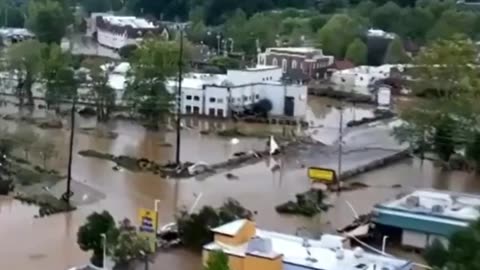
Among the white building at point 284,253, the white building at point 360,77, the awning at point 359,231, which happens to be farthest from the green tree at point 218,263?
the white building at point 360,77

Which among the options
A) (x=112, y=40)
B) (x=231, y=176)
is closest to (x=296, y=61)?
(x=112, y=40)

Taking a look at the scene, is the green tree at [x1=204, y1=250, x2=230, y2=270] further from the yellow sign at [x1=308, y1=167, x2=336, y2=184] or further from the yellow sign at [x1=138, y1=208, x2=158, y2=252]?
the yellow sign at [x1=308, y1=167, x2=336, y2=184]

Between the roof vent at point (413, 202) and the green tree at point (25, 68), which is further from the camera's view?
the green tree at point (25, 68)

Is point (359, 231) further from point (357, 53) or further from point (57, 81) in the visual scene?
point (357, 53)

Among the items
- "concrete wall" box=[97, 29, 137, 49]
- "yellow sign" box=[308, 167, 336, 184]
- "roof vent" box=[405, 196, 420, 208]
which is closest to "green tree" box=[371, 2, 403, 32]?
"concrete wall" box=[97, 29, 137, 49]

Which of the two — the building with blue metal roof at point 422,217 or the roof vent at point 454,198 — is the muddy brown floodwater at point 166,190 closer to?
the building with blue metal roof at point 422,217

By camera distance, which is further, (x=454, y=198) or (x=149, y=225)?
(x=454, y=198)
